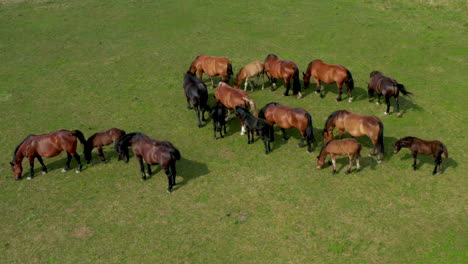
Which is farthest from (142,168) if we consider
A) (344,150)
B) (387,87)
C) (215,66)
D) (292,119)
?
(387,87)

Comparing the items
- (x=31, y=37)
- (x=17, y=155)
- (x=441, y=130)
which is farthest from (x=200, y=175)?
(x=31, y=37)

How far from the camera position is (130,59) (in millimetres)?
22047

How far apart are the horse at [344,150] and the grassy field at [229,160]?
0.44 meters

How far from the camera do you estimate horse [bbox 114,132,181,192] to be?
468 inches

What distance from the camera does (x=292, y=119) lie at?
45.1 feet

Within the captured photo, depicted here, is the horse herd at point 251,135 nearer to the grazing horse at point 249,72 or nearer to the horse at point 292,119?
the horse at point 292,119

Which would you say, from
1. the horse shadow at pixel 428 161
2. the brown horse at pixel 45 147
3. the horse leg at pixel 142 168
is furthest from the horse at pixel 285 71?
the brown horse at pixel 45 147

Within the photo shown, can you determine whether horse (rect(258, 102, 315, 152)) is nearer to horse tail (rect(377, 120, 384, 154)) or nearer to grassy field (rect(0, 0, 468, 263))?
grassy field (rect(0, 0, 468, 263))

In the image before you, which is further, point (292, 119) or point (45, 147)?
point (292, 119)

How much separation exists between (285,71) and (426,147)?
6767 millimetres

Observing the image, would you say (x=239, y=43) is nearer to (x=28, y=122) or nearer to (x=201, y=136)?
(x=201, y=136)

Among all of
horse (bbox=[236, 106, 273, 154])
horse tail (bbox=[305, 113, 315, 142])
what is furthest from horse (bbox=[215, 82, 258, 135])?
horse tail (bbox=[305, 113, 315, 142])

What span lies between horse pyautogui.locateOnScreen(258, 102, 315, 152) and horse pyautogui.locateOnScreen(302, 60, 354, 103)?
11.6 ft

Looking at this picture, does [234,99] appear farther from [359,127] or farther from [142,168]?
[359,127]
